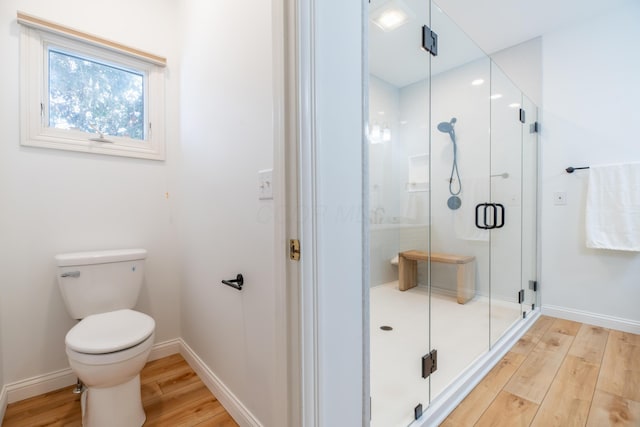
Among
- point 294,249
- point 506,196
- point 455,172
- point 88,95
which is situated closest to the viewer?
point 294,249

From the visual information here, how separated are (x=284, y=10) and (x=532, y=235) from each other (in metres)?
2.88

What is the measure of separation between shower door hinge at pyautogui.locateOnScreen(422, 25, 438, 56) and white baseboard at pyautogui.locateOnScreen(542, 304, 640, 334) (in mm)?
2487

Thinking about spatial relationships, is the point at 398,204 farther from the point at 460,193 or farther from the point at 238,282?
the point at 238,282

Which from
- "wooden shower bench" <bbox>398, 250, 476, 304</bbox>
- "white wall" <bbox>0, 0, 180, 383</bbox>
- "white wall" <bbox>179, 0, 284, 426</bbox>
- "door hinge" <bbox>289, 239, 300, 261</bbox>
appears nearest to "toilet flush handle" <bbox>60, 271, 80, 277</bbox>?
"white wall" <bbox>0, 0, 180, 383</bbox>

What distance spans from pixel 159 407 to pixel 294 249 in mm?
1396

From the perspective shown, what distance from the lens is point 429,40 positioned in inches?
59.9

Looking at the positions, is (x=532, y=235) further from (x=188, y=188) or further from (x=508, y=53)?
(x=188, y=188)

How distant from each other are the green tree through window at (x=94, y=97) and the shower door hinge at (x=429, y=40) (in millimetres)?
1828

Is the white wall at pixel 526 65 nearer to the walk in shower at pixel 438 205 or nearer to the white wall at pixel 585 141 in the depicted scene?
the white wall at pixel 585 141

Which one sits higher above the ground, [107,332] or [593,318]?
[107,332]

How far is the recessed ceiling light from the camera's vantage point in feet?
4.73

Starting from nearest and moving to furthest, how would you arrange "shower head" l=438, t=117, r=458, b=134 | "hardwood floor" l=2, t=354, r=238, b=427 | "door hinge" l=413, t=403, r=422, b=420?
"door hinge" l=413, t=403, r=422, b=420
"hardwood floor" l=2, t=354, r=238, b=427
"shower head" l=438, t=117, r=458, b=134

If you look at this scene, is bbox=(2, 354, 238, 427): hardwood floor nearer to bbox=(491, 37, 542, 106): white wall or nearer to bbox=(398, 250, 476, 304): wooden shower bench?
bbox=(398, 250, 476, 304): wooden shower bench

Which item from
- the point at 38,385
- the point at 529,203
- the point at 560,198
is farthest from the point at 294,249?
the point at 560,198
